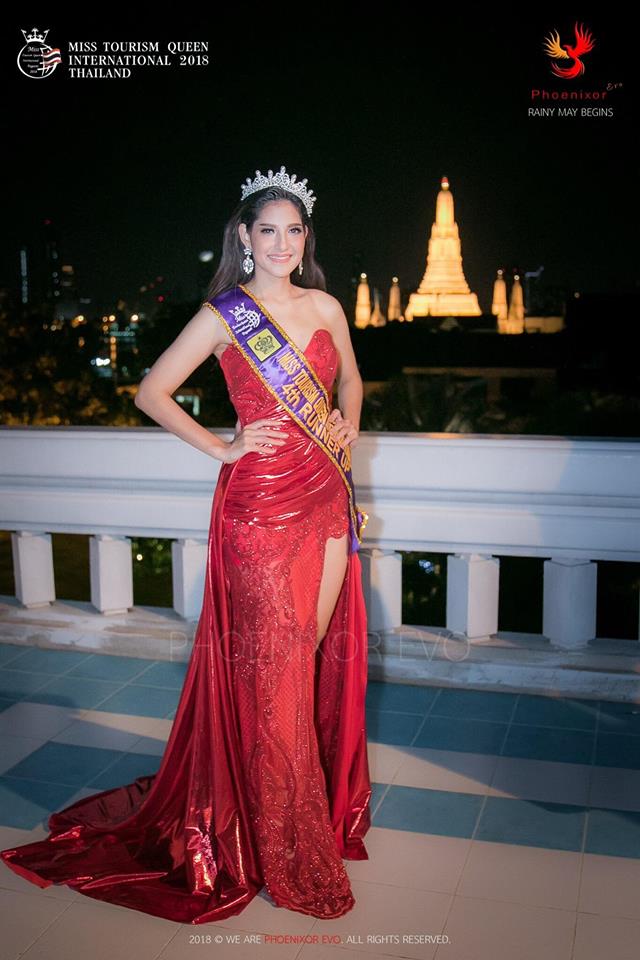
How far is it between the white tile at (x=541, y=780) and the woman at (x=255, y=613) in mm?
614

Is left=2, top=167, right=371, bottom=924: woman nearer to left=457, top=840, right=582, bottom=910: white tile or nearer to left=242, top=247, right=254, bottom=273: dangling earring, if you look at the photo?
left=242, top=247, right=254, bottom=273: dangling earring

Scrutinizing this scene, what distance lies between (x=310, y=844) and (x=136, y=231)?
50.7ft

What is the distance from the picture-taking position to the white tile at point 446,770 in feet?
11.0

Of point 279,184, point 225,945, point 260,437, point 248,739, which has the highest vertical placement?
point 279,184

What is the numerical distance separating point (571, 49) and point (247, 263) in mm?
12885

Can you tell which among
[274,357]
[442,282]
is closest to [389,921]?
[274,357]

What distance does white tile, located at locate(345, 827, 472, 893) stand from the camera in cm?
278

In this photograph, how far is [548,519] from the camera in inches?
157

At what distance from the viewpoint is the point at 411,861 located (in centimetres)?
288

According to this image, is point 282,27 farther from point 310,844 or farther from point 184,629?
point 310,844

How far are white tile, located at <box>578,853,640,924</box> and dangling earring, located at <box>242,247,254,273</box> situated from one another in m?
1.89

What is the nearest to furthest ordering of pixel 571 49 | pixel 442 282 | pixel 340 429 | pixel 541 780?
pixel 340 429 < pixel 541 780 < pixel 571 49 < pixel 442 282

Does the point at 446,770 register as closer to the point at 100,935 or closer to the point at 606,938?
the point at 606,938

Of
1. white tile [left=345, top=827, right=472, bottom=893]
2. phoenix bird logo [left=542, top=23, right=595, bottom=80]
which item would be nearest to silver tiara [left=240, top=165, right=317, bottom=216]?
white tile [left=345, top=827, right=472, bottom=893]
